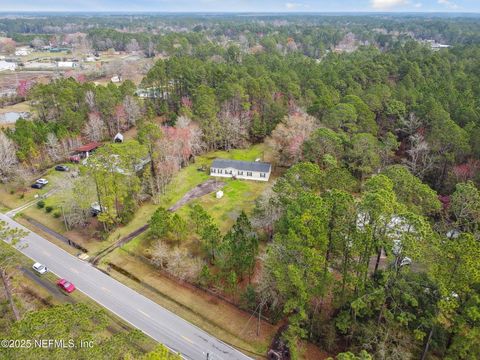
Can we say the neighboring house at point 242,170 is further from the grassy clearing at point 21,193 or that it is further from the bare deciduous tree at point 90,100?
the bare deciduous tree at point 90,100

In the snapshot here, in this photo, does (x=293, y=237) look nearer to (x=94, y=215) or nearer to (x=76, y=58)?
(x=94, y=215)

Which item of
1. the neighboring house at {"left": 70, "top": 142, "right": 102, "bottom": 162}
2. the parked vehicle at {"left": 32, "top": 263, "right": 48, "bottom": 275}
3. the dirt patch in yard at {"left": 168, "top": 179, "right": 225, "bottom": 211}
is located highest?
the neighboring house at {"left": 70, "top": 142, "right": 102, "bottom": 162}

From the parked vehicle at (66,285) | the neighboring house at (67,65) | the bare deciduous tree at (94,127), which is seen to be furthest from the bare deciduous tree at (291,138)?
the neighboring house at (67,65)

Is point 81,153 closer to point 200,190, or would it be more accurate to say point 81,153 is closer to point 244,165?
point 200,190

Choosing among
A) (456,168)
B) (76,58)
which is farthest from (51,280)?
(76,58)

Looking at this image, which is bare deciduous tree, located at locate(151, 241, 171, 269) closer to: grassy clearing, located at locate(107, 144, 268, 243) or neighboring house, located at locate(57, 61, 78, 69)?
grassy clearing, located at locate(107, 144, 268, 243)

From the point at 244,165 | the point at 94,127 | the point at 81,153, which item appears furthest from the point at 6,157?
the point at 244,165

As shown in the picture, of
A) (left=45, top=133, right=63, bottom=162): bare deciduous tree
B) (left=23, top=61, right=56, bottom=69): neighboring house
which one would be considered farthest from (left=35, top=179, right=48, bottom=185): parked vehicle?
(left=23, top=61, right=56, bottom=69): neighboring house
